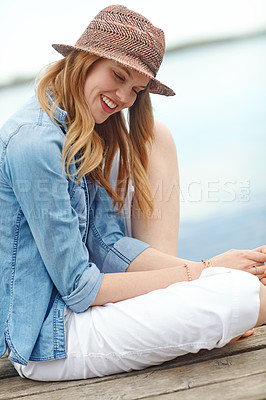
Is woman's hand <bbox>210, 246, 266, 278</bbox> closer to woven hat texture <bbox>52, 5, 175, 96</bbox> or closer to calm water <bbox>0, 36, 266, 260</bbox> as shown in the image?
woven hat texture <bbox>52, 5, 175, 96</bbox>

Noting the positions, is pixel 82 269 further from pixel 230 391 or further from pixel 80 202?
pixel 230 391

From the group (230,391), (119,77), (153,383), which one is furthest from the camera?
(119,77)

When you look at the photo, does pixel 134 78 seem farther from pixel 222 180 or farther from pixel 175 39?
pixel 175 39

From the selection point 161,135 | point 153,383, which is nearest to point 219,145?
point 161,135

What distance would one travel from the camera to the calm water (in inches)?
215

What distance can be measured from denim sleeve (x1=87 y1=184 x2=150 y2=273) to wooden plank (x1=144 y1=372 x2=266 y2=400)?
2.03ft

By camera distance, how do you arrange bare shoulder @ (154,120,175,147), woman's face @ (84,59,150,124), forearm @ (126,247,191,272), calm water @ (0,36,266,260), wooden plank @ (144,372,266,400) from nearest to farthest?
wooden plank @ (144,372,266,400), woman's face @ (84,59,150,124), forearm @ (126,247,191,272), bare shoulder @ (154,120,175,147), calm water @ (0,36,266,260)

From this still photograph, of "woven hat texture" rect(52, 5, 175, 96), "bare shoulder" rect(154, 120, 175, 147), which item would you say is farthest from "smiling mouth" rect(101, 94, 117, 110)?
"bare shoulder" rect(154, 120, 175, 147)

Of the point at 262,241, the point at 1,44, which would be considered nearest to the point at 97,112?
the point at 262,241

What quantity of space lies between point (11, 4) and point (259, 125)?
6914 mm

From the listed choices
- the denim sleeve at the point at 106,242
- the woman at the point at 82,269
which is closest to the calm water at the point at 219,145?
the denim sleeve at the point at 106,242

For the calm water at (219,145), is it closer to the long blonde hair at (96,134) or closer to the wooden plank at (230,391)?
the long blonde hair at (96,134)

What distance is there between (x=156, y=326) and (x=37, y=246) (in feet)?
1.33

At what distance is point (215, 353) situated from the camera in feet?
5.40
